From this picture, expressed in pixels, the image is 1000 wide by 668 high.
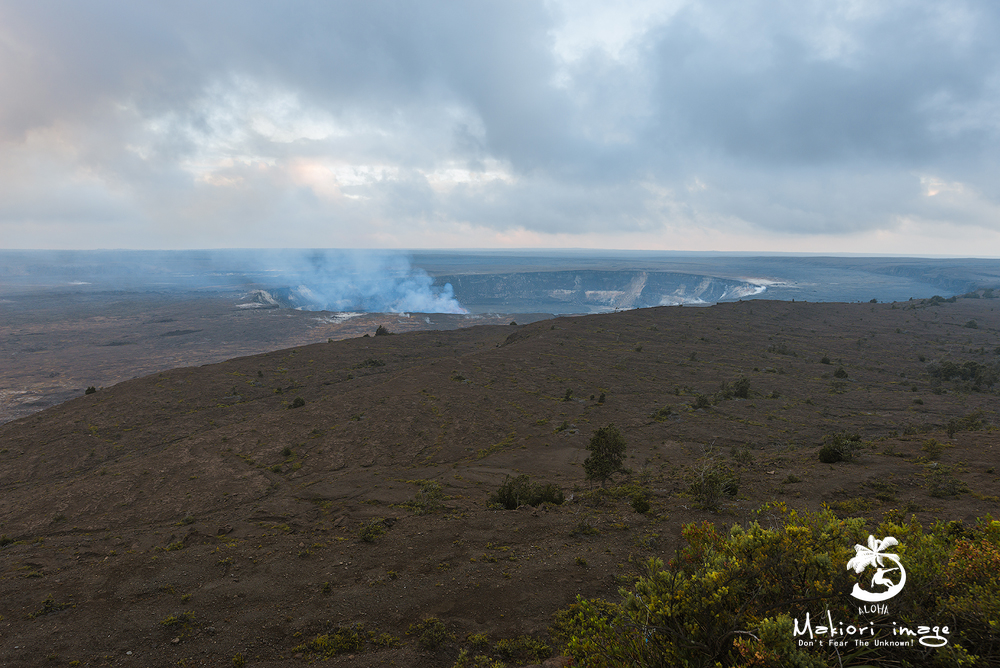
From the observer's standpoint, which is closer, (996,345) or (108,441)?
(108,441)

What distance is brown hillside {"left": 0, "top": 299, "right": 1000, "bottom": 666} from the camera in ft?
30.3

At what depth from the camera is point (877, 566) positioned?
4207 mm

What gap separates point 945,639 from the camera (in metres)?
3.56

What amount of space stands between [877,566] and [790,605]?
914 mm

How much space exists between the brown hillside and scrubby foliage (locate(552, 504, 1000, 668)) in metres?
→ 4.50

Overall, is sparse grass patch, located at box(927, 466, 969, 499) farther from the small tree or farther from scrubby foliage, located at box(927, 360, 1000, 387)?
scrubby foliage, located at box(927, 360, 1000, 387)

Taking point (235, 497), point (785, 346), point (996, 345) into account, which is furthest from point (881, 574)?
point (996, 345)

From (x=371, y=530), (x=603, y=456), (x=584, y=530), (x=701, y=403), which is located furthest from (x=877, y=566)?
(x=701, y=403)

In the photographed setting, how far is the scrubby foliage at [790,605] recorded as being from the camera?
3557 mm

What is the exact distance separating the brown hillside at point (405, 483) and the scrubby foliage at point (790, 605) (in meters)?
4.50

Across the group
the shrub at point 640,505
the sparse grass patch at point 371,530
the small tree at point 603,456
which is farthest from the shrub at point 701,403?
the sparse grass patch at point 371,530

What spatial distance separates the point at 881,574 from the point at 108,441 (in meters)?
34.8

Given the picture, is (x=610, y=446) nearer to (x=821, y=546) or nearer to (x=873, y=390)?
(x=821, y=546)

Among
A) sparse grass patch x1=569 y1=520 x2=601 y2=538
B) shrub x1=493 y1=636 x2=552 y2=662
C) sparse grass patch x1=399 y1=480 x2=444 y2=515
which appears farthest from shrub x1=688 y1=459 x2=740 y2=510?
sparse grass patch x1=399 y1=480 x2=444 y2=515
